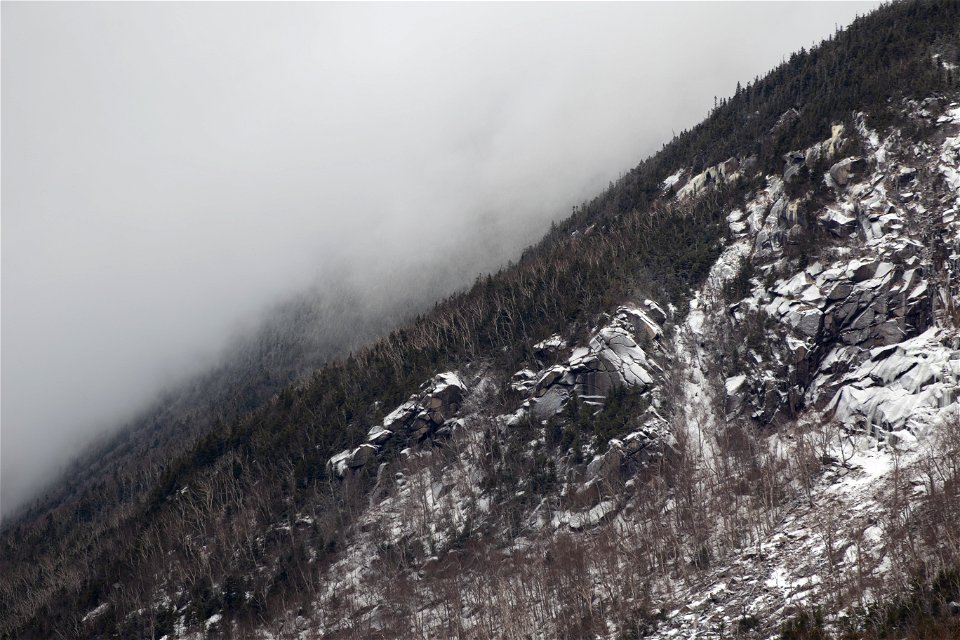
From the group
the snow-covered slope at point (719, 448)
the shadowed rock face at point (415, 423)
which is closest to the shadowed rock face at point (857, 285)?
the snow-covered slope at point (719, 448)

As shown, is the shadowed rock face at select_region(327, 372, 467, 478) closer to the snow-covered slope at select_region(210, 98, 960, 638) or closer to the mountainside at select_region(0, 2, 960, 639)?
the snow-covered slope at select_region(210, 98, 960, 638)

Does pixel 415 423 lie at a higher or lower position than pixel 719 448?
higher

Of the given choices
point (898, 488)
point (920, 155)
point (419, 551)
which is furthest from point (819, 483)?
point (920, 155)

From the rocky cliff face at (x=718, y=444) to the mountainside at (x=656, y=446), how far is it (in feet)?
1.08

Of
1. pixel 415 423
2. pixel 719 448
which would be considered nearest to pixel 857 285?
pixel 719 448

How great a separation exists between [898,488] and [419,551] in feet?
192

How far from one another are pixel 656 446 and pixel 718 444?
27.3 ft

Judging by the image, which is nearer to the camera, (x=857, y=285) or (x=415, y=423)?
(x=857, y=285)

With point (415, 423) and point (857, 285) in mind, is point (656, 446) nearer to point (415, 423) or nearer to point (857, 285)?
point (857, 285)

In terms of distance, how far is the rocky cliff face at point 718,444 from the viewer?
69.8 metres

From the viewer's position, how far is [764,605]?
205ft

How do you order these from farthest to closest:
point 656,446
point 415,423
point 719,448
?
point 415,423 < point 656,446 < point 719,448

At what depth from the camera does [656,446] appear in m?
91.8

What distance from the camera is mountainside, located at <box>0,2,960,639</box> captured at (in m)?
69.6
